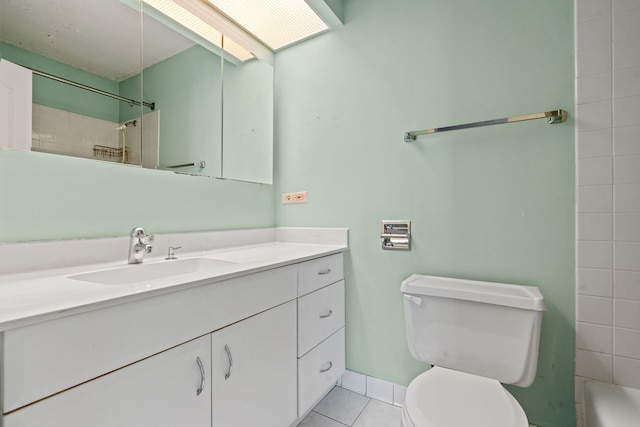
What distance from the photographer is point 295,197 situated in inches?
73.7

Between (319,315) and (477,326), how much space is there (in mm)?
697

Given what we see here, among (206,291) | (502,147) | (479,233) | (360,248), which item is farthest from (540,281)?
(206,291)

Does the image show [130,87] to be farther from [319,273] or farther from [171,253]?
[319,273]

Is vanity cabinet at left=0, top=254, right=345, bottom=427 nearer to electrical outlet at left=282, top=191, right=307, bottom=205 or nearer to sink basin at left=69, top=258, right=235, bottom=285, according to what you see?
sink basin at left=69, top=258, right=235, bottom=285

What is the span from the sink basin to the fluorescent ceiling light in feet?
3.93

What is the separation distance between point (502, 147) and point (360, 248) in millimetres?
851

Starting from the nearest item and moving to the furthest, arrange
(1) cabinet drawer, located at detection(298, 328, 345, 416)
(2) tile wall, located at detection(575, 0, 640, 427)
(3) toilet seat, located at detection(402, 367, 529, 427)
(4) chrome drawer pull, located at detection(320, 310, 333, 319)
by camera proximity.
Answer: (3) toilet seat, located at detection(402, 367, 529, 427)
(2) tile wall, located at detection(575, 0, 640, 427)
(1) cabinet drawer, located at detection(298, 328, 345, 416)
(4) chrome drawer pull, located at detection(320, 310, 333, 319)

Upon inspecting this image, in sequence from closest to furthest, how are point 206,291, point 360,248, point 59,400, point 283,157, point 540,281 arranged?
1. point 59,400
2. point 206,291
3. point 540,281
4. point 360,248
5. point 283,157

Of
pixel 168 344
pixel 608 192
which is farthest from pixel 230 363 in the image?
pixel 608 192

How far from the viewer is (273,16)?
1.68 meters

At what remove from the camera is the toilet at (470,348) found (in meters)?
0.88

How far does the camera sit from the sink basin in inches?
39.1

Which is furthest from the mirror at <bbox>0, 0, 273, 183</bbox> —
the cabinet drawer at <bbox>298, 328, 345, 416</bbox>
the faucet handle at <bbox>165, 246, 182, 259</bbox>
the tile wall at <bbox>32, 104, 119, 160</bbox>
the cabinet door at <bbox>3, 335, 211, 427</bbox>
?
the cabinet drawer at <bbox>298, 328, 345, 416</bbox>

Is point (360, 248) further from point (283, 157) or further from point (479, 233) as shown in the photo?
point (283, 157)
